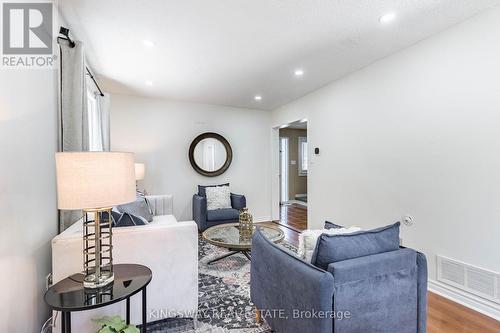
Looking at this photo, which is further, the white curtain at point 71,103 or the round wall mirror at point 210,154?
the round wall mirror at point 210,154

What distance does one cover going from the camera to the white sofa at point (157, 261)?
1.60m

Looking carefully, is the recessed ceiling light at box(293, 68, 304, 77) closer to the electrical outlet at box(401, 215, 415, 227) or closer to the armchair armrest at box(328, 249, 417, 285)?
the electrical outlet at box(401, 215, 415, 227)

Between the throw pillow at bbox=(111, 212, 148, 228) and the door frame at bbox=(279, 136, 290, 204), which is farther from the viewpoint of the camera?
the door frame at bbox=(279, 136, 290, 204)

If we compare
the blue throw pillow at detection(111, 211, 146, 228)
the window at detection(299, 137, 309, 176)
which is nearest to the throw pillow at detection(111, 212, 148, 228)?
the blue throw pillow at detection(111, 211, 146, 228)

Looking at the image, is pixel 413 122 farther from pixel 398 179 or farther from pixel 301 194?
pixel 301 194

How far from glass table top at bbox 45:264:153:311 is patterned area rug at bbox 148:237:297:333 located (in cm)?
64

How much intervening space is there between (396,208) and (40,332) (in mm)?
3241

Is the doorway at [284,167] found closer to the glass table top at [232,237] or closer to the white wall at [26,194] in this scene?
the glass table top at [232,237]

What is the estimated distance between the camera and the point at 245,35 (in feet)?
7.48

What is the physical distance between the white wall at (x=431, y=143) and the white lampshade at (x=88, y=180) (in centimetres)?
270

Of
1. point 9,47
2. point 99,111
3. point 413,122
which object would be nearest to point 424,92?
point 413,122

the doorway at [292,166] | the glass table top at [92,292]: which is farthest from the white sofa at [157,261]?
the doorway at [292,166]

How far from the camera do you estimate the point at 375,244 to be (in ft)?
4.74

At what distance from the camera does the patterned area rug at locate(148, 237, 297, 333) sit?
1783 mm
